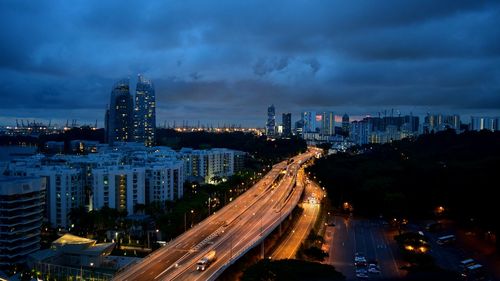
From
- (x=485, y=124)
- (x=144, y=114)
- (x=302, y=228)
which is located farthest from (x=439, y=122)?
(x=302, y=228)

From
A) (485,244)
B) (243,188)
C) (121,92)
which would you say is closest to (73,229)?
(243,188)

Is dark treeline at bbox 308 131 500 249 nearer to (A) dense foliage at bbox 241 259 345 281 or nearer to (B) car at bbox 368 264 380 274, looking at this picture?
(B) car at bbox 368 264 380 274

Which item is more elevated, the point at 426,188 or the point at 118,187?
the point at 118,187

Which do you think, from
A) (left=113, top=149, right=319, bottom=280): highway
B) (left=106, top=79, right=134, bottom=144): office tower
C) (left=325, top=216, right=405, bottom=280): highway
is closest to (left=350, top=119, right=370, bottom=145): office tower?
(left=106, top=79, right=134, bottom=144): office tower

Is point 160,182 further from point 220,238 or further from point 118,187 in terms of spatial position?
point 220,238

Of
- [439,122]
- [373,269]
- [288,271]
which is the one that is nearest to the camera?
[288,271]

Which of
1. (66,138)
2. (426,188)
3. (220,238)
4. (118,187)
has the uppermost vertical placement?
(66,138)

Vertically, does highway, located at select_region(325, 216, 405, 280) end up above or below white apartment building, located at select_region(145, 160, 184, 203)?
below
